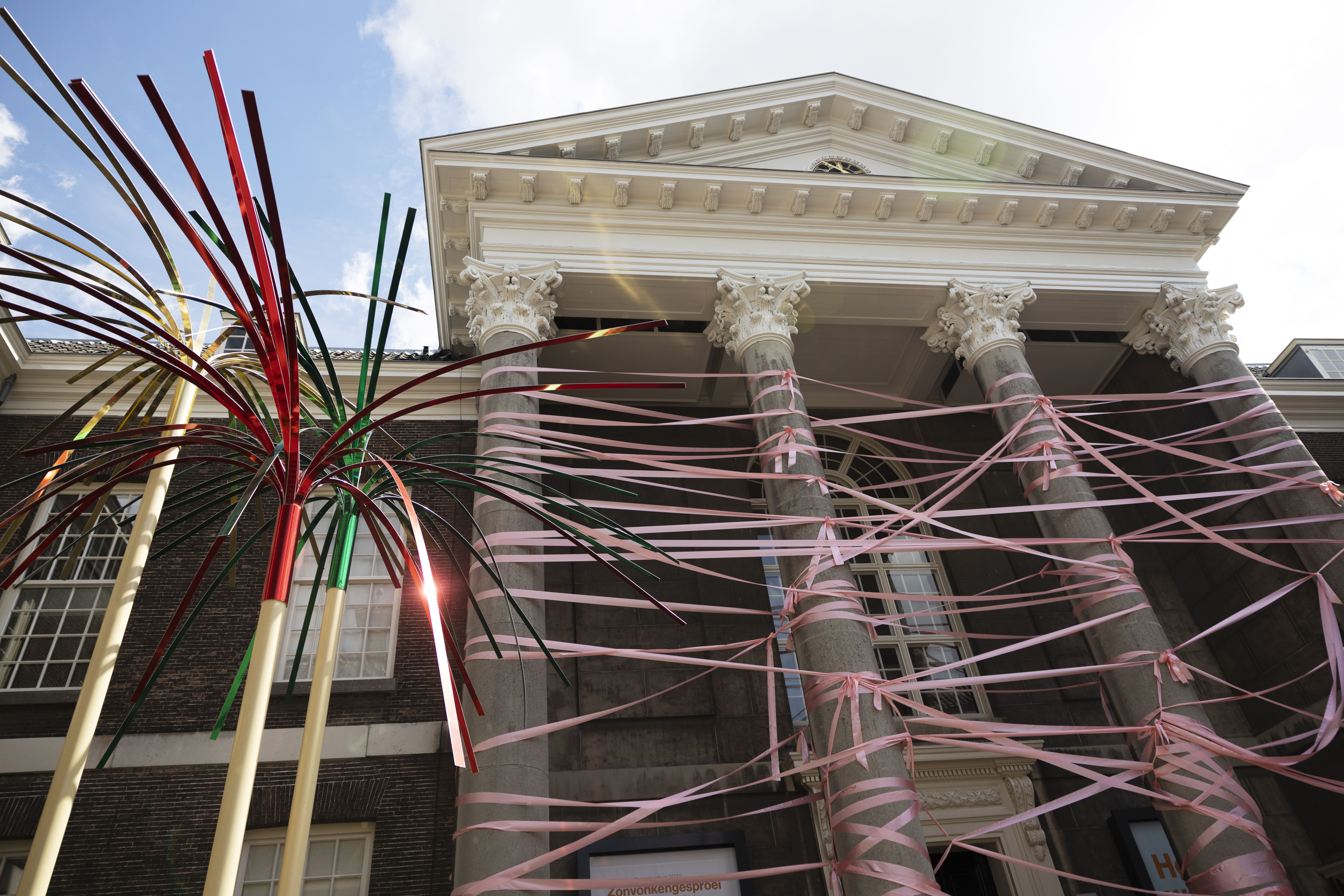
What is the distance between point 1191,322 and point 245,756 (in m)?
13.7

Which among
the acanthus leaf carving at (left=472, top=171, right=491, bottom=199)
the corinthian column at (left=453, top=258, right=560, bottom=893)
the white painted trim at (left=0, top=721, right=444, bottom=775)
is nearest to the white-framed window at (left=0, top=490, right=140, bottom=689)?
the white painted trim at (left=0, top=721, right=444, bottom=775)

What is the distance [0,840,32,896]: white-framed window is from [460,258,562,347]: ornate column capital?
763cm

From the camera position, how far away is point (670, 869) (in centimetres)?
1040

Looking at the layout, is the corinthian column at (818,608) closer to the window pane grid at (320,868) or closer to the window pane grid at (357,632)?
the window pane grid at (320,868)

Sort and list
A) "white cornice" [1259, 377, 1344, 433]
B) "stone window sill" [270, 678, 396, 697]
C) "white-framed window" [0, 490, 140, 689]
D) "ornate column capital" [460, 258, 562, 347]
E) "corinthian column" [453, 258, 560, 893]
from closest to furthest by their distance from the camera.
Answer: "corinthian column" [453, 258, 560, 893] < "stone window sill" [270, 678, 396, 697] < "white-framed window" [0, 490, 140, 689] < "ornate column capital" [460, 258, 562, 347] < "white cornice" [1259, 377, 1344, 433]

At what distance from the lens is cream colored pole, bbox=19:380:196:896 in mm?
2824

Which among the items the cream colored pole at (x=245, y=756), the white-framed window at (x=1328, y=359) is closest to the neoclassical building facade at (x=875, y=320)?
the cream colored pole at (x=245, y=756)

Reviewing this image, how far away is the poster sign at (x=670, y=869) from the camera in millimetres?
9914

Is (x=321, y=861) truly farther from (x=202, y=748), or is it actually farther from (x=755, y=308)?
(x=755, y=308)

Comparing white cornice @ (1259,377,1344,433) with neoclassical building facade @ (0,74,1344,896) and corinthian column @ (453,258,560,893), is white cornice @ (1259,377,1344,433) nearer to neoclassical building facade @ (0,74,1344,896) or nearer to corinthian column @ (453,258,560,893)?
neoclassical building facade @ (0,74,1344,896)

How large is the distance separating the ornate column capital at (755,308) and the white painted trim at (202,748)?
6.55m

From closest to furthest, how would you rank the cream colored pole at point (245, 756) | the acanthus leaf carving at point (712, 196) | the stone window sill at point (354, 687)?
the cream colored pole at point (245, 756), the stone window sill at point (354, 687), the acanthus leaf carving at point (712, 196)

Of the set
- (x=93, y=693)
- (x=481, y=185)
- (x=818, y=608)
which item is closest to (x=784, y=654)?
(x=818, y=608)

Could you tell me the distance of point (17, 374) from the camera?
12.5 m
